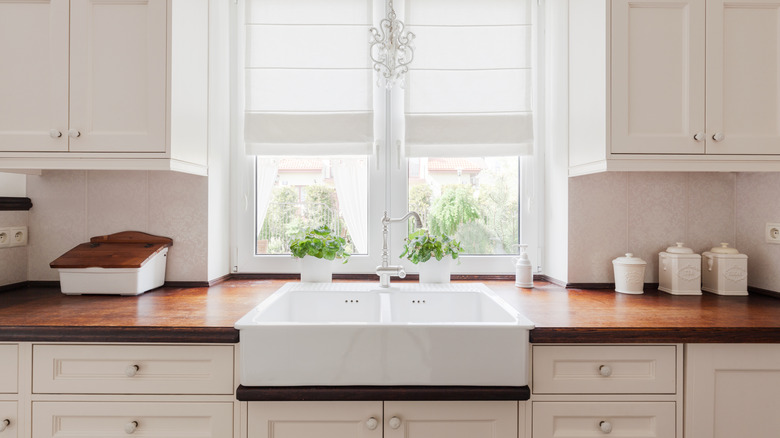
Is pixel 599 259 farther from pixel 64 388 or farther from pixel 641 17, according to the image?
pixel 64 388

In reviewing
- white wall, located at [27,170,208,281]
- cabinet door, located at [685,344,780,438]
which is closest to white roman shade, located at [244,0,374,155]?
white wall, located at [27,170,208,281]

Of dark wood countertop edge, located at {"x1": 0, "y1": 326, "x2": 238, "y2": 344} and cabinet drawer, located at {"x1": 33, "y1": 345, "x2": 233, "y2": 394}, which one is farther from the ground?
dark wood countertop edge, located at {"x1": 0, "y1": 326, "x2": 238, "y2": 344}

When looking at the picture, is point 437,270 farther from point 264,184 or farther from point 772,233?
point 772,233

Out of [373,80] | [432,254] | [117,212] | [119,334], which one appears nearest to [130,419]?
[119,334]

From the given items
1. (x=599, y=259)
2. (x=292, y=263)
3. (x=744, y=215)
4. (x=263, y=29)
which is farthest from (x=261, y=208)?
(x=744, y=215)

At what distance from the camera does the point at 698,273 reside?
1.82 meters

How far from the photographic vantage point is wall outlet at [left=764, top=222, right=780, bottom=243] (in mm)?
1744

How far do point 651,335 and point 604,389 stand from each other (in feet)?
0.70

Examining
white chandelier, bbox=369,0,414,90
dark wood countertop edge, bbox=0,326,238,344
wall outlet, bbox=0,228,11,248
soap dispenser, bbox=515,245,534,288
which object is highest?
white chandelier, bbox=369,0,414,90

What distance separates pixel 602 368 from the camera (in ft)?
4.31

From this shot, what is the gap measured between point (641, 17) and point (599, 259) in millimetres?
986

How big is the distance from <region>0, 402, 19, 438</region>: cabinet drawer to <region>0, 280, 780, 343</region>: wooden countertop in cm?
20

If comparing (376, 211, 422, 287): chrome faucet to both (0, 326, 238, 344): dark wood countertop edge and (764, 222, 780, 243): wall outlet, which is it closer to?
(0, 326, 238, 344): dark wood countertop edge

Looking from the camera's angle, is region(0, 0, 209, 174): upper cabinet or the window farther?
the window
